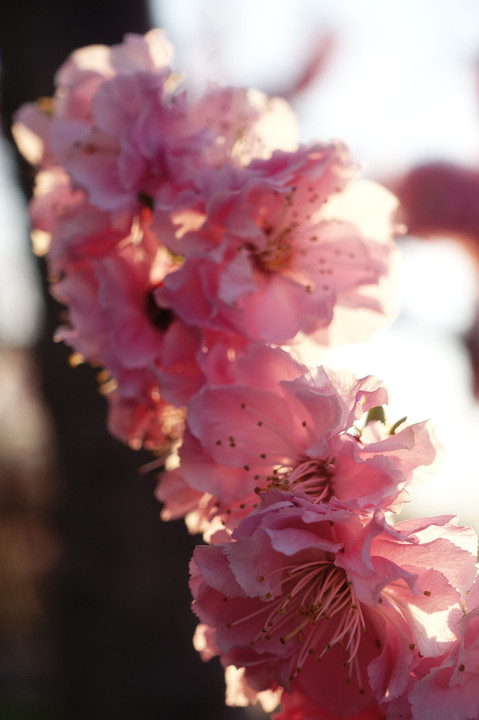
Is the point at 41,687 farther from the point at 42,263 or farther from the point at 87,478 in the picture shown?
the point at 42,263

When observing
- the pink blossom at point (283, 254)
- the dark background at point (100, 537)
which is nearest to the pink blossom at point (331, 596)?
the pink blossom at point (283, 254)

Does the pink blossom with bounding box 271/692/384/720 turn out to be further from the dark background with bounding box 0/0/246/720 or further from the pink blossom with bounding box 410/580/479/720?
the dark background with bounding box 0/0/246/720

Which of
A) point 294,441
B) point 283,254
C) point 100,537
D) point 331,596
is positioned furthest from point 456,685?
point 100,537

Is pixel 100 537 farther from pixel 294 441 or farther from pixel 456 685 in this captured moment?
pixel 456 685

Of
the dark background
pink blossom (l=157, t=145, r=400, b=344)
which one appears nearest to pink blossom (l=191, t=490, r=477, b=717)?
pink blossom (l=157, t=145, r=400, b=344)

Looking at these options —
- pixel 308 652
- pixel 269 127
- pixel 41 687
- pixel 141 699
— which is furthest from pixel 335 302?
pixel 41 687

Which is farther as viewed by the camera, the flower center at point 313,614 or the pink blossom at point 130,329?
the pink blossom at point 130,329

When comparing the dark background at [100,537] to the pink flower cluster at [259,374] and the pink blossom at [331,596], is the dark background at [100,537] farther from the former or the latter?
the pink blossom at [331,596]
